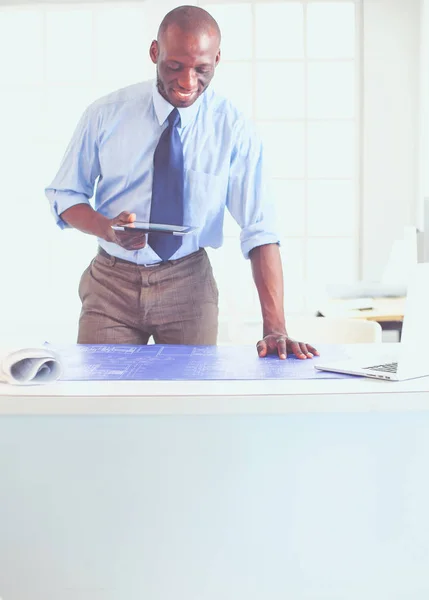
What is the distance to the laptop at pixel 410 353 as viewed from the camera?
1.70m

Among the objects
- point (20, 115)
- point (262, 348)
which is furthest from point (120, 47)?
point (262, 348)

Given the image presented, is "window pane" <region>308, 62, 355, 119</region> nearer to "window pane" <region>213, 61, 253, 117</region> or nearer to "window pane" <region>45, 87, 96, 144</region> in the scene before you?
"window pane" <region>213, 61, 253, 117</region>

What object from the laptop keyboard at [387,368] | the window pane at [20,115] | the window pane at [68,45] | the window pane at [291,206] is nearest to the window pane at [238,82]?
the window pane at [291,206]

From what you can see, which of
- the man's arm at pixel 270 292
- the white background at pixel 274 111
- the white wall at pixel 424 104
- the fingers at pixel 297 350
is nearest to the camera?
the fingers at pixel 297 350

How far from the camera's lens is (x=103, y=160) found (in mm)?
2688

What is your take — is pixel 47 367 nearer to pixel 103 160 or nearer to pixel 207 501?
pixel 207 501

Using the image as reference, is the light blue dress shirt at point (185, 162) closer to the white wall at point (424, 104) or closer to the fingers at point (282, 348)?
the fingers at point (282, 348)

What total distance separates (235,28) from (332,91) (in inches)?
28.1

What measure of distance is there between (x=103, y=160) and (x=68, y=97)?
8.63 ft

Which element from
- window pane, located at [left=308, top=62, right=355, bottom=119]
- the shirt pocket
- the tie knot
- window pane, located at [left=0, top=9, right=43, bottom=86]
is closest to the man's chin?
the tie knot

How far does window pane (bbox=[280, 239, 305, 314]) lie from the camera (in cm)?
524

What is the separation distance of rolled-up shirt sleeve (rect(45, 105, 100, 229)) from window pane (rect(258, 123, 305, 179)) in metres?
2.58

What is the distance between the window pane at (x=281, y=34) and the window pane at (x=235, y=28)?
0.06m

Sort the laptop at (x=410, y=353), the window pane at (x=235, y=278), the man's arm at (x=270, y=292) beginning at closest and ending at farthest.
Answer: the laptop at (x=410, y=353)
the man's arm at (x=270, y=292)
the window pane at (x=235, y=278)
